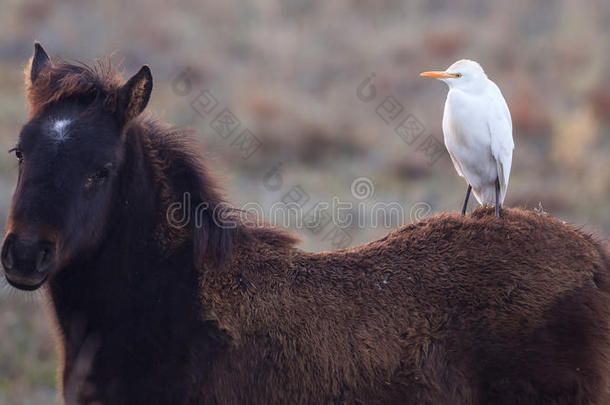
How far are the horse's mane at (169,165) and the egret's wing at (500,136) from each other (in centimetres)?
129

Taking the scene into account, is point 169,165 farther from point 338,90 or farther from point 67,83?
point 338,90

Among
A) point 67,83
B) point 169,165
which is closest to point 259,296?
point 169,165

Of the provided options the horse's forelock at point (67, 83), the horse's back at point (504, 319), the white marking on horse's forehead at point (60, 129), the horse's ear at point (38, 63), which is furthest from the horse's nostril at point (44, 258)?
the horse's back at point (504, 319)

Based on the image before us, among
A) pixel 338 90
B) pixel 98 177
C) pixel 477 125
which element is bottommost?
pixel 98 177

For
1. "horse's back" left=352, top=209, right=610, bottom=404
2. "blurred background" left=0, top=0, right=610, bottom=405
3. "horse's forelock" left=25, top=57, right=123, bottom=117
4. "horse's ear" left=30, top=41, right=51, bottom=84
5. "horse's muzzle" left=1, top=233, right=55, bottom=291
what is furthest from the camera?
"blurred background" left=0, top=0, right=610, bottom=405

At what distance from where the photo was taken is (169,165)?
13.5 ft

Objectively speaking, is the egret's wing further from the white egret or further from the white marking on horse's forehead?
the white marking on horse's forehead

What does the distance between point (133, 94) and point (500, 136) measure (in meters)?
1.99

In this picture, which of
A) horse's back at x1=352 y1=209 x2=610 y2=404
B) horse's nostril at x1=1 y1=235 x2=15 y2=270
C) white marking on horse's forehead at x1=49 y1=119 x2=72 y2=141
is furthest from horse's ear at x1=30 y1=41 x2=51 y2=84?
horse's back at x1=352 y1=209 x2=610 y2=404

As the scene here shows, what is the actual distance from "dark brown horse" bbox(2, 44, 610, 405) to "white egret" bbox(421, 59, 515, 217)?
46 cm

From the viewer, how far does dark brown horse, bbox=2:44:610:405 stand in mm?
3760

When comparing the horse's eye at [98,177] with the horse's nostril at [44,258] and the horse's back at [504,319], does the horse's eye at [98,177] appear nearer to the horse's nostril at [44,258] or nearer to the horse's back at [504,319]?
the horse's nostril at [44,258]

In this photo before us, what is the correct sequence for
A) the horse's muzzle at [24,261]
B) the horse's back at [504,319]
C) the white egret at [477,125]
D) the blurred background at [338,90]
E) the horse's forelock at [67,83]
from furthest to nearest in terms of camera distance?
the blurred background at [338,90] → the white egret at [477,125] → the horse's back at [504,319] → the horse's forelock at [67,83] → the horse's muzzle at [24,261]

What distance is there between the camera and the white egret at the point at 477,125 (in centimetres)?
454
